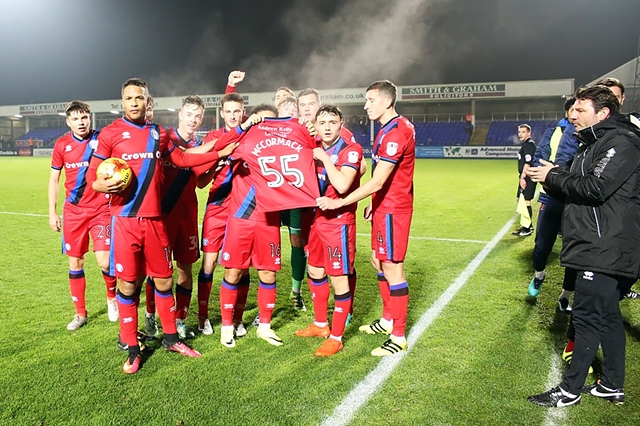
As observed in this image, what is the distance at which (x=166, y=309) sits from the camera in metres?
3.82

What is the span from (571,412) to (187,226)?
3281 mm

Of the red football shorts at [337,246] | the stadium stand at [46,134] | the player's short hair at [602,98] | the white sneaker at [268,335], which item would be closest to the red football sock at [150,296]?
the white sneaker at [268,335]

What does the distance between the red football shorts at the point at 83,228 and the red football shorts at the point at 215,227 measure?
975 millimetres

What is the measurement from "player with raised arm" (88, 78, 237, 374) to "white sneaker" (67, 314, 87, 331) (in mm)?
1082

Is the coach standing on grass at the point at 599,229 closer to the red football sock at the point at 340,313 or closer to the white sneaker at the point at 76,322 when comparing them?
the red football sock at the point at 340,313

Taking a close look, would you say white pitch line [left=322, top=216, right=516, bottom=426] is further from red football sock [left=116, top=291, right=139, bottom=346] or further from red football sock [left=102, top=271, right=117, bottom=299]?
red football sock [left=102, top=271, right=117, bottom=299]

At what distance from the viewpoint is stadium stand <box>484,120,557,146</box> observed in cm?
3934

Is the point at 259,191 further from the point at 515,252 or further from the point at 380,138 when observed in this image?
the point at 515,252

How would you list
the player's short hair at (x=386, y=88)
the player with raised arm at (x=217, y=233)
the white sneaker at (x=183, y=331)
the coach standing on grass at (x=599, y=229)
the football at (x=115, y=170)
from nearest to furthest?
1. the coach standing on grass at (x=599, y=229)
2. the football at (x=115, y=170)
3. the player's short hair at (x=386, y=88)
4. the white sneaker at (x=183, y=331)
5. the player with raised arm at (x=217, y=233)

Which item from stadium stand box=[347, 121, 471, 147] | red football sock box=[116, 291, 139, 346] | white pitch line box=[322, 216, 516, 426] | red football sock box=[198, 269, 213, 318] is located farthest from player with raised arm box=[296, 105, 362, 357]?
stadium stand box=[347, 121, 471, 147]

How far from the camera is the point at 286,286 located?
19.5 feet

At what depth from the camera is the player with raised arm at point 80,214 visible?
4531 mm

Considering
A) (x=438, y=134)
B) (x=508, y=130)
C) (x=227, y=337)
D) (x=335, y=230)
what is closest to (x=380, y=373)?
(x=335, y=230)

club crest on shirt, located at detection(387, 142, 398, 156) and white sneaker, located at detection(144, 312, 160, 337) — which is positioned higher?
club crest on shirt, located at detection(387, 142, 398, 156)
